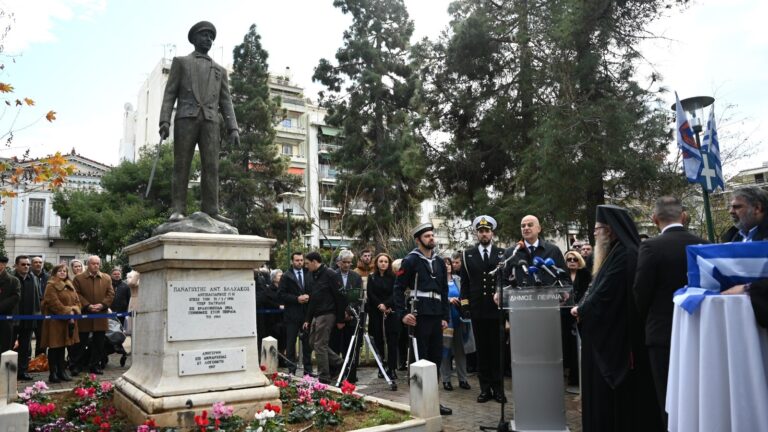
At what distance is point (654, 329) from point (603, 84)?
12981mm

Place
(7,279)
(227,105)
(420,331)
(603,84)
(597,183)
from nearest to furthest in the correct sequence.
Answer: (227,105)
(420,331)
(7,279)
(597,183)
(603,84)

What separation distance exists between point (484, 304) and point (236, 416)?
3543 mm

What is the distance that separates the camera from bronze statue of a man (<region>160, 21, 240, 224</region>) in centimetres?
629

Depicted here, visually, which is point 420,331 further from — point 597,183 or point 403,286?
point 597,183

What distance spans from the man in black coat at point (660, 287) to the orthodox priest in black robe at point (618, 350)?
305mm

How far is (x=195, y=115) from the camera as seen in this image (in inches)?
247

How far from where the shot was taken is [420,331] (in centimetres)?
734

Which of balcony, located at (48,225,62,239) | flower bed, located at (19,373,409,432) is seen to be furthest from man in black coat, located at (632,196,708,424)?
balcony, located at (48,225,62,239)

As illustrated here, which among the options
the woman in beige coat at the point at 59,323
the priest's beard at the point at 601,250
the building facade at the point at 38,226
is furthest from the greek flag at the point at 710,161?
the building facade at the point at 38,226

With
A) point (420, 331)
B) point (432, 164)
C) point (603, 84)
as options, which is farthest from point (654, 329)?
point (432, 164)

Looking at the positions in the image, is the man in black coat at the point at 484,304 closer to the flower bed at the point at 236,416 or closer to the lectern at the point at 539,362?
the lectern at the point at 539,362

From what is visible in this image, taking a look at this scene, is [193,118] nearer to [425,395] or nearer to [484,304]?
[425,395]

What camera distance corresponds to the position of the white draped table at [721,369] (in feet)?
10.6

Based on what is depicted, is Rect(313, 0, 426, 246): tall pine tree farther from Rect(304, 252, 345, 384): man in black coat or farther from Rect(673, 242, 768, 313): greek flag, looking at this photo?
Rect(673, 242, 768, 313): greek flag
